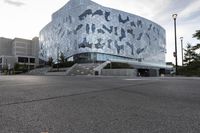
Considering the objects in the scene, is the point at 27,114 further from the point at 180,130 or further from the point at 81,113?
the point at 180,130

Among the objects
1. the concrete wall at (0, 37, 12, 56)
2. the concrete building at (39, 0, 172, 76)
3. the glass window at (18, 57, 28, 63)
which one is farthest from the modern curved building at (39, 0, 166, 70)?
the concrete wall at (0, 37, 12, 56)

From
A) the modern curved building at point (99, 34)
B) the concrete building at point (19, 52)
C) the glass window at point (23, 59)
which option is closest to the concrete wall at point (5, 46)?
the concrete building at point (19, 52)

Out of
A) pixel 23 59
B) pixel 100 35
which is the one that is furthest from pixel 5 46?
pixel 100 35

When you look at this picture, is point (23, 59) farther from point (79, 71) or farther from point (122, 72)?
point (122, 72)

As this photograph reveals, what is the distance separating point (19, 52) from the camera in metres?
126

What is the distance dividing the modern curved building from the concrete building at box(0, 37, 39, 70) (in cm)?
2477

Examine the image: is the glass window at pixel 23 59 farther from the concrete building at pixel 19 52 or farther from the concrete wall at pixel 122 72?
the concrete wall at pixel 122 72

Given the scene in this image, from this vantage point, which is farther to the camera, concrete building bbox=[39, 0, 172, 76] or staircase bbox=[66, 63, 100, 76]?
concrete building bbox=[39, 0, 172, 76]

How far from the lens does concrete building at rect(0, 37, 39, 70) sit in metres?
118

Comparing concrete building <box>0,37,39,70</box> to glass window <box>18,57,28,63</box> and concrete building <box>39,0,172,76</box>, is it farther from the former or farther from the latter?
concrete building <box>39,0,172,76</box>

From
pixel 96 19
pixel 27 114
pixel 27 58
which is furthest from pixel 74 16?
pixel 27 114

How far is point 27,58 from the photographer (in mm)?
121312

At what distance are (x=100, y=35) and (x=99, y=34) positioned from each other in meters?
0.58

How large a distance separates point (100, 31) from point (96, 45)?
6255 mm
